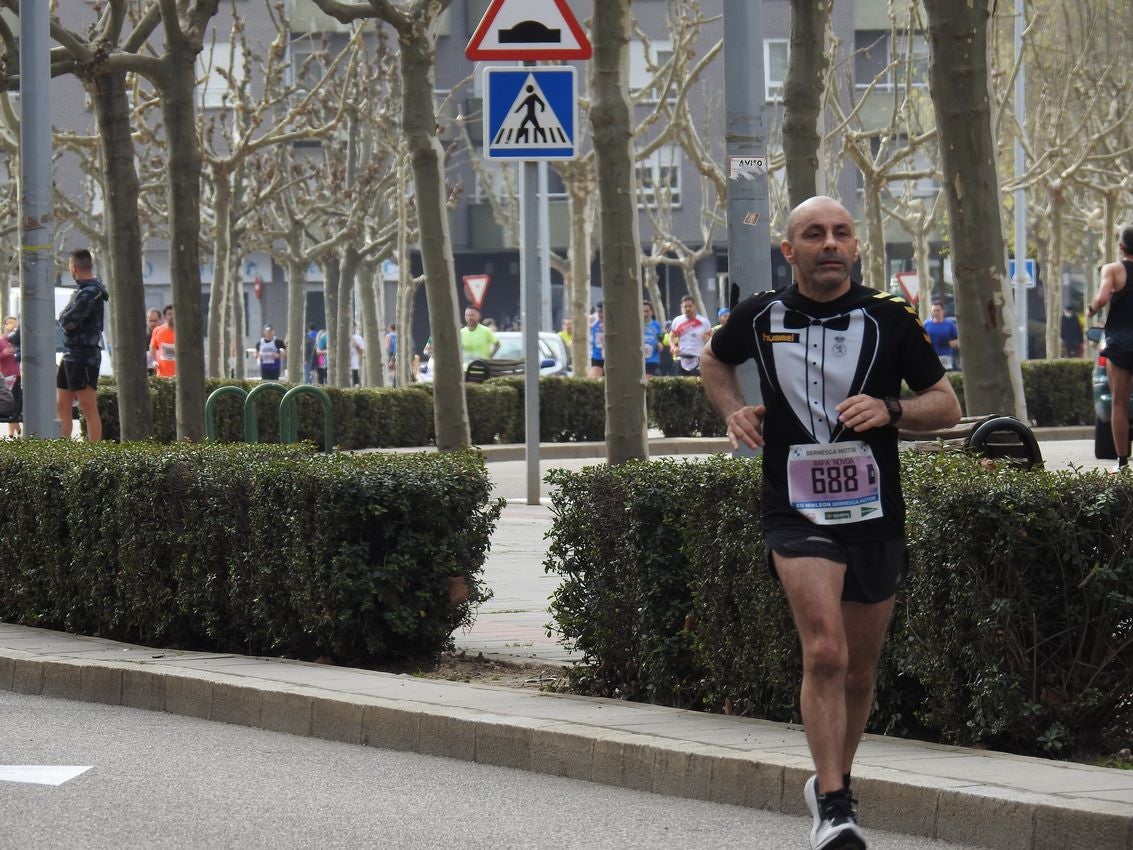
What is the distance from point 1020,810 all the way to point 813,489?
104cm

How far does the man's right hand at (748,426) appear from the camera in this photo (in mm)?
5793

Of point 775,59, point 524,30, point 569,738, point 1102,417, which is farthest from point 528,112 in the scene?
point 775,59

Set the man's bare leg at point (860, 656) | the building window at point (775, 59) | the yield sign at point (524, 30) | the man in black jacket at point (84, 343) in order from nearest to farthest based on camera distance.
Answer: the man's bare leg at point (860, 656) < the yield sign at point (524, 30) < the man in black jacket at point (84, 343) < the building window at point (775, 59)

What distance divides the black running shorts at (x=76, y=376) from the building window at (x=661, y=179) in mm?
36419

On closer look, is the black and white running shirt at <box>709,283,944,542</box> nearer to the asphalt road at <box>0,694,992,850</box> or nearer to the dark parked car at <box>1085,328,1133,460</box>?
the asphalt road at <box>0,694,992,850</box>

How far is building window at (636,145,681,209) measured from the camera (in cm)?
5728

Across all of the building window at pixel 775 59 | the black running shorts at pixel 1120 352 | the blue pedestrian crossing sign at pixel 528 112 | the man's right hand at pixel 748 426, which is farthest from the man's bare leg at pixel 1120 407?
the building window at pixel 775 59

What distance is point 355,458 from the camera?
9461 millimetres

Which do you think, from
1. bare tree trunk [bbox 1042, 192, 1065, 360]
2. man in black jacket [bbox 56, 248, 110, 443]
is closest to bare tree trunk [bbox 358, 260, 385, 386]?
bare tree trunk [bbox 1042, 192, 1065, 360]

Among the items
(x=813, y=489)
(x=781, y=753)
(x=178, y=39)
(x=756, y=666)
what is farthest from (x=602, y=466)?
(x=178, y=39)

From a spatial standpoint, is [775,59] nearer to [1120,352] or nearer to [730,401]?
[1120,352]

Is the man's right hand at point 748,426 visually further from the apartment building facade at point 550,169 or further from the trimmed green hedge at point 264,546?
the apartment building facade at point 550,169

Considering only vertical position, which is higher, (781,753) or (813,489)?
(813,489)

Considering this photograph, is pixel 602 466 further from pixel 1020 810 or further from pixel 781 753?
pixel 1020 810
